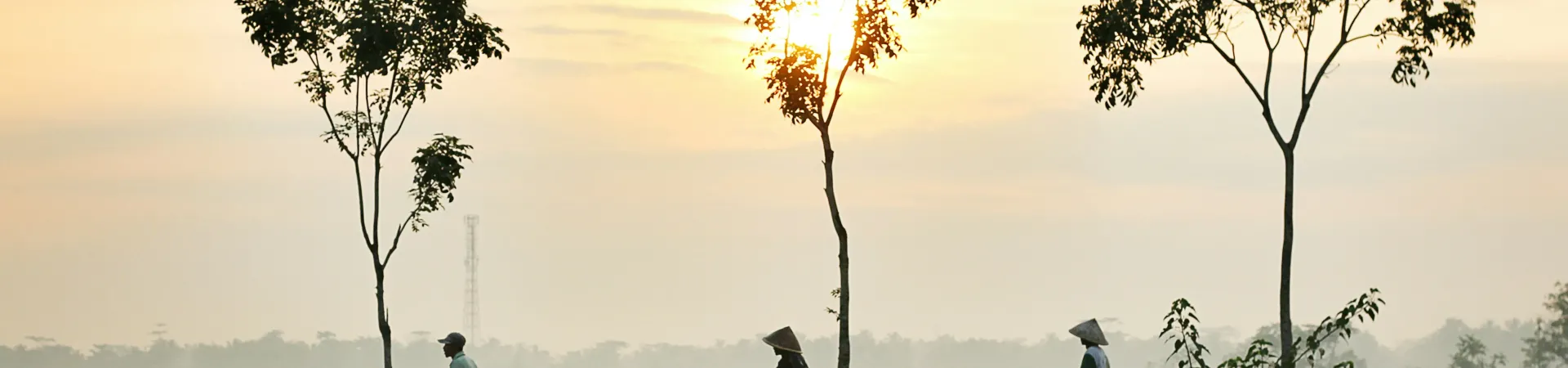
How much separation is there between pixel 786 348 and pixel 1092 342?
10.2ft

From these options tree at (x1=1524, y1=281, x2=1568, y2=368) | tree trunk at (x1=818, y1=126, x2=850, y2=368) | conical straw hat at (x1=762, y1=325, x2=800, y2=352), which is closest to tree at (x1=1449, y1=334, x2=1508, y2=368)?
tree at (x1=1524, y1=281, x2=1568, y2=368)

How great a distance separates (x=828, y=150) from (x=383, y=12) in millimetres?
8129

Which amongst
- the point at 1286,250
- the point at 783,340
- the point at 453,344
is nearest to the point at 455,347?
the point at 453,344

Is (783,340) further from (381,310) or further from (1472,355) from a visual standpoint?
(1472,355)

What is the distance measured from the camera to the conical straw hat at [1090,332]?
1986 centimetres

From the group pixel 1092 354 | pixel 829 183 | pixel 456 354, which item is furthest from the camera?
pixel 829 183

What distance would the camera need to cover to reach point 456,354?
21.2 meters

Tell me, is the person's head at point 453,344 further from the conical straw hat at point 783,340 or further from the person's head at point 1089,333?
the person's head at point 1089,333

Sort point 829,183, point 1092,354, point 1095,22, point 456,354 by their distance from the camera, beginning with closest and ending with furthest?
point 1092,354, point 456,354, point 1095,22, point 829,183

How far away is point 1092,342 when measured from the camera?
781 inches

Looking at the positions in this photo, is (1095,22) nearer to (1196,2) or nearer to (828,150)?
(1196,2)

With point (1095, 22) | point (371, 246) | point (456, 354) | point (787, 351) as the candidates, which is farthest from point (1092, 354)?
point (371, 246)

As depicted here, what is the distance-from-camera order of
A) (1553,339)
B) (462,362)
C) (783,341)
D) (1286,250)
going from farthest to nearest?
(1553,339)
(1286,250)
(462,362)
(783,341)

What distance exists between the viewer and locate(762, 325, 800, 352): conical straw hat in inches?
801
